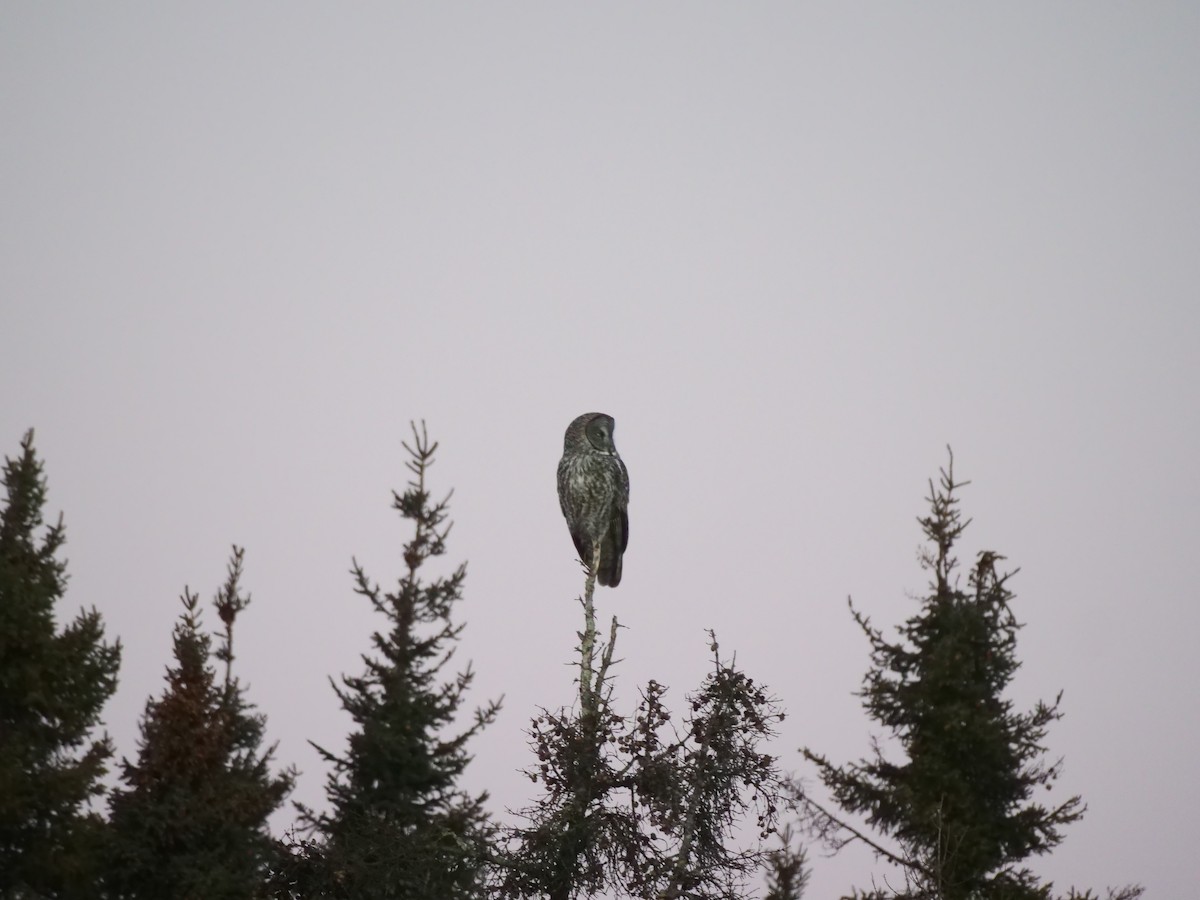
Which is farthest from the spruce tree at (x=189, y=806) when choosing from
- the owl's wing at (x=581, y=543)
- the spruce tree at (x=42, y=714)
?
the owl's wing at (x=581, y=543)

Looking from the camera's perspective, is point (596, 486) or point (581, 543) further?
point (581, 543)

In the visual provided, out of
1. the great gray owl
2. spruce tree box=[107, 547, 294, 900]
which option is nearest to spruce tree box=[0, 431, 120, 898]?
spruce tree box=[107, 547, 294, 900]

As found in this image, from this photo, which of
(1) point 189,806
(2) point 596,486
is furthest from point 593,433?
(1) point 189,806

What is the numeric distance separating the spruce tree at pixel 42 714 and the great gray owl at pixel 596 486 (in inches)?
307

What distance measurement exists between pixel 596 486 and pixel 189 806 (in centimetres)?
844

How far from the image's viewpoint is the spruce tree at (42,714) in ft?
48.5

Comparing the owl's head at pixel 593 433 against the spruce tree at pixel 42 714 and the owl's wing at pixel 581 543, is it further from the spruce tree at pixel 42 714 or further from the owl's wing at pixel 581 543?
the spruce tree at pixel 42 714

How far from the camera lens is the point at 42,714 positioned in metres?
16.2

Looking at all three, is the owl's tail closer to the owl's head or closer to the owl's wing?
the owl's wing

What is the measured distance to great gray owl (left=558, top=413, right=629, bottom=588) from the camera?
21.0 m

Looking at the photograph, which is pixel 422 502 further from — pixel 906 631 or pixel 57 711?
pixel 906 631

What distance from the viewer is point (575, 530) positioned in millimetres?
21547

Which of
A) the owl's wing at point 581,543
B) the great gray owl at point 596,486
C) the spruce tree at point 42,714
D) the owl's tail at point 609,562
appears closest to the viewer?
the spruce tree at point 42,714

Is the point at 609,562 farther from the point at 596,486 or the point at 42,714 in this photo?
the point at 42,714
